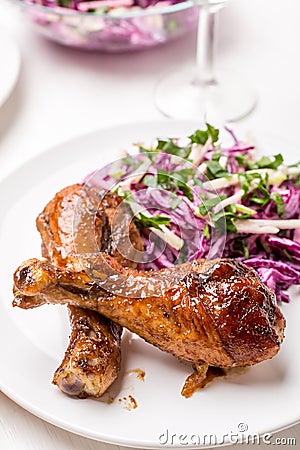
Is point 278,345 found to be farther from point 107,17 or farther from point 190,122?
point 107,17

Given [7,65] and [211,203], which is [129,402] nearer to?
[211,203]

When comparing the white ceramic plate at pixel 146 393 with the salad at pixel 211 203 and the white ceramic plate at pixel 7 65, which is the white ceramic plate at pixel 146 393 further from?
the white ceramic plate at pixel 7 65

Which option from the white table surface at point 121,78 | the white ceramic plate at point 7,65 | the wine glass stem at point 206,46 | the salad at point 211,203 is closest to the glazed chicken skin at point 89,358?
the salad at point 211,203

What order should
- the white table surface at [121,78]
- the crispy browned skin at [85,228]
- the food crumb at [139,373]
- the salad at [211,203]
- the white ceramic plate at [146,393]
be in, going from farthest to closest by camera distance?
the white table surface at [121,78] < the salad at [211,203] < the crispy browned skin at [85,228] < the food crumb at [139,373] < the white ceramic plate at [146,393]

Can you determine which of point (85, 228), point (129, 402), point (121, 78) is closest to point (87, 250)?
point (85, 228)

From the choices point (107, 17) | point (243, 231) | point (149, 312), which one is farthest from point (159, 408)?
point (107, 17)

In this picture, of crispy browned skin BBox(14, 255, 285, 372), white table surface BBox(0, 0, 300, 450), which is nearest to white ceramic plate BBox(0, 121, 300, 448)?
crispy browned skin BBox(14, 255, 285, 372)
